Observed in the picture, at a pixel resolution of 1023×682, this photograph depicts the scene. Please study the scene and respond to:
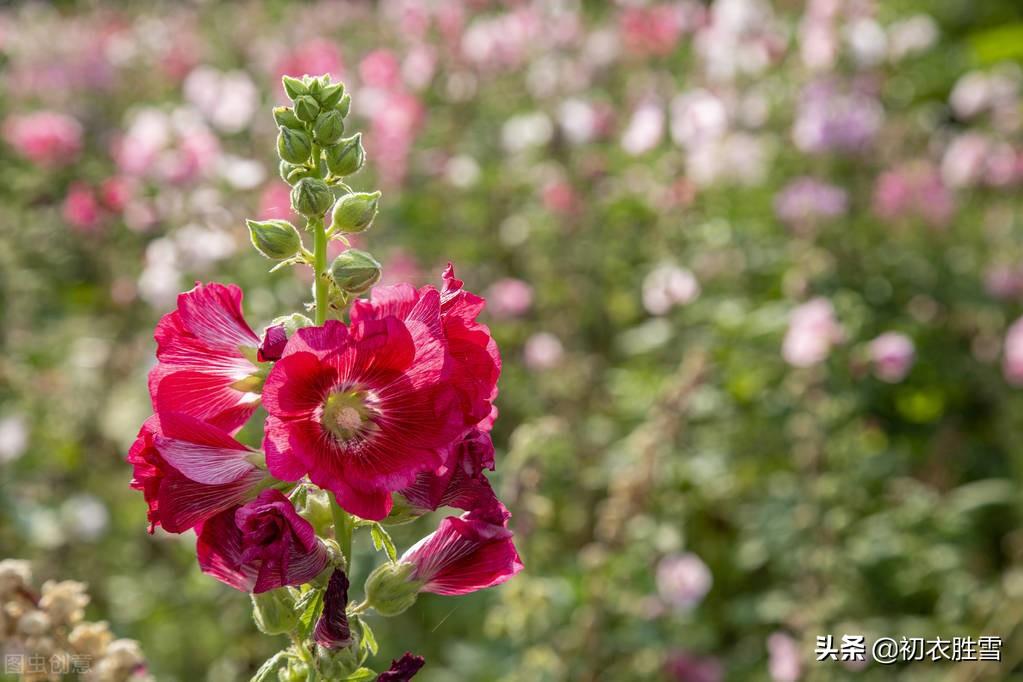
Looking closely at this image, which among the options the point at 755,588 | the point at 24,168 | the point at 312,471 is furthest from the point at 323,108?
the point at 24,168

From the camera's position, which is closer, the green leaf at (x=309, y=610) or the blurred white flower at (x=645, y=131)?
the green leaf at (x=309, y=610)

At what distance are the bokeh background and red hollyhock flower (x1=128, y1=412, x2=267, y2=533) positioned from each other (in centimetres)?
137

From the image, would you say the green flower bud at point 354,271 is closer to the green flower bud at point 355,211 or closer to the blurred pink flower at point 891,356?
the green flower bud at point 355,211

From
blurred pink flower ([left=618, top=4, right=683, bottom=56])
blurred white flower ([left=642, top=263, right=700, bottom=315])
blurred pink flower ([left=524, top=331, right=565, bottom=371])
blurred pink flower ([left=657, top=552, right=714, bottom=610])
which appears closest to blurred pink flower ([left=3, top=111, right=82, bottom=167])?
blurred pink flower ([left=524, top=331, right=565, bottom=371])

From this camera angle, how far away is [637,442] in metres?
2.94

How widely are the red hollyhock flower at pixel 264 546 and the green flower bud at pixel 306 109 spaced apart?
40 cm

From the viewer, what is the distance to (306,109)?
3.92 feet

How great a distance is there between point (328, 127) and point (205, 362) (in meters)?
0.28

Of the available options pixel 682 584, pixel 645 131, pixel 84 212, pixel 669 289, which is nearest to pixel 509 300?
pixel 669 289

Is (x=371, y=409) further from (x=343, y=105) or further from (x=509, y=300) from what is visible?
(x=509, y=300)

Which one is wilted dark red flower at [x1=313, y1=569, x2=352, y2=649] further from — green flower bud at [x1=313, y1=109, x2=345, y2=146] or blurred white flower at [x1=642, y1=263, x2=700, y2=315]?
blurred white flower at [x1=642, y1=263, x2=700, y2=315]

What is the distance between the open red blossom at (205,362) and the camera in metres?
1.19

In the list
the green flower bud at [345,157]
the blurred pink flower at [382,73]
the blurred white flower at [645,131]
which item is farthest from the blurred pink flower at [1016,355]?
the green flower bud at [345,157]

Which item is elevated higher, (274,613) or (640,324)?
(640,324)
